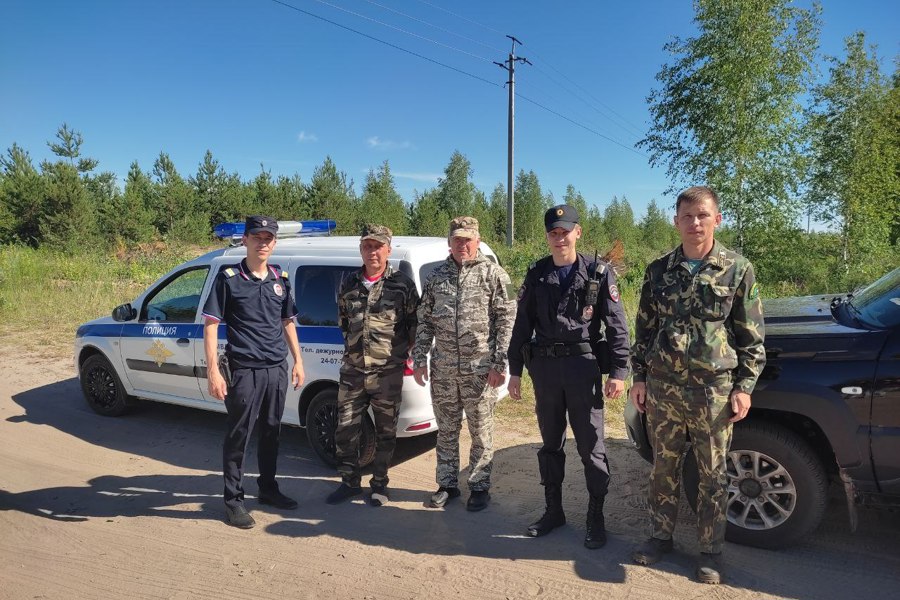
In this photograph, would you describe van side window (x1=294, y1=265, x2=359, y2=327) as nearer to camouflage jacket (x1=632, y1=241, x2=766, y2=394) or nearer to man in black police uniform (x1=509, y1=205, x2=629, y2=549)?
man in black police uniform (x1=509, y1=205, x2=629, y2=549)

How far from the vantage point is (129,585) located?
3.01 metres

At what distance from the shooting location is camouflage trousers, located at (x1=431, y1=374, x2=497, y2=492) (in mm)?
3670

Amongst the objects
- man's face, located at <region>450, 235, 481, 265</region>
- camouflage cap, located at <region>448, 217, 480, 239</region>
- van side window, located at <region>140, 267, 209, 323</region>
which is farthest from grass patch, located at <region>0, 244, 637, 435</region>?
van side window, located at <region>140, 267, 209, 323</region>

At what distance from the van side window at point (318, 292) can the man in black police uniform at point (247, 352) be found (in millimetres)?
651

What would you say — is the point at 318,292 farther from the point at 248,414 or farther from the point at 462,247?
the point at 462,247

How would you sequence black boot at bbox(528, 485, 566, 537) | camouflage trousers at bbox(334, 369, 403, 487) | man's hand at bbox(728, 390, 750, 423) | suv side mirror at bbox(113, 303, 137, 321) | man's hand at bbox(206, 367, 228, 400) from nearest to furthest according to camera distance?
man's hand at bbox(728, 390, 750, 423)
black boot at bbox(528, 485, 566, 537)
man's hand at bbox(206, 367, 228, 400)
camouflage trousers at bbox(334, 369, 403, 487)
suv side mirror at bbox(113, 303, 137, 321)

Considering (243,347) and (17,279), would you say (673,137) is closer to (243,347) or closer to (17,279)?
(243,347)

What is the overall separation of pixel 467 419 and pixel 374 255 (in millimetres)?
1295

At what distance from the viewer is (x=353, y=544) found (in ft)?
11.1

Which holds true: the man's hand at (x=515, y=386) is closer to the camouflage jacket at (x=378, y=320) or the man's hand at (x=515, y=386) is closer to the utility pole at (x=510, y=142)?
the camouflage jacket at (x=378, y=320)

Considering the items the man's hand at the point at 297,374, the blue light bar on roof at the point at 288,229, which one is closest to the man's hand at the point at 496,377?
the man's hand at the point at 297,374

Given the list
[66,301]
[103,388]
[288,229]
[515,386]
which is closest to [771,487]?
[515,386]

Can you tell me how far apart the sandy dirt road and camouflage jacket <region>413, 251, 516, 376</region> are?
1.05 m

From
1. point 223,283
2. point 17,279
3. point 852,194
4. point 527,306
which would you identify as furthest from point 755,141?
point 17,279
